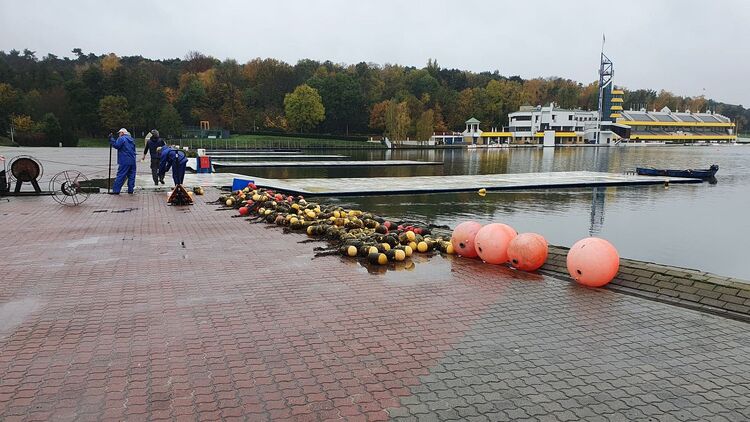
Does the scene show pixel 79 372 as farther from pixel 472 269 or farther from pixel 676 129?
pixel 676 129

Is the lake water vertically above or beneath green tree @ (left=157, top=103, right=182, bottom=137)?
beneath

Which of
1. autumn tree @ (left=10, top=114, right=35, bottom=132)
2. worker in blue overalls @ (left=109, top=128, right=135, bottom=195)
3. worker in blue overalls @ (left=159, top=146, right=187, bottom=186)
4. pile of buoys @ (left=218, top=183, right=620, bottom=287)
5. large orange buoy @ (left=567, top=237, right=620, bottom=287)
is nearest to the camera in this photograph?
large orange buoy @ (left=567, top=237, right=620, bottom=287)

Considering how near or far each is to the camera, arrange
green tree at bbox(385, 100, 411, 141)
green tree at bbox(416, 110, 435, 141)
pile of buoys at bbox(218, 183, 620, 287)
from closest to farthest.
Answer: pile of buoys at bbox(218, 183, 620, 287) → green tree at bbox(385, 100, 411, 141) → green tree at bbox(416, 110, 435, 141)

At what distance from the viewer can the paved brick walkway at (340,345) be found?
3.96m

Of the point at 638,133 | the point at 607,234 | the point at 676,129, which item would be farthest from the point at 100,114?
the point at 676,129

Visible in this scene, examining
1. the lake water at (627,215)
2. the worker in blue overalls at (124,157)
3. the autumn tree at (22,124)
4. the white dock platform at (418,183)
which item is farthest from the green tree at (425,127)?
the worker in blue overalls at (124,157)

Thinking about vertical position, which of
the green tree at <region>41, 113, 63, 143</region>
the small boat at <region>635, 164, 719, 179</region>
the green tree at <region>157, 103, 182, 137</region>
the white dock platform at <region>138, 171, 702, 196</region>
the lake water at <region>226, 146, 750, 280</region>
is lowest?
the lake water at <region>226, 146, 750, 280</region>

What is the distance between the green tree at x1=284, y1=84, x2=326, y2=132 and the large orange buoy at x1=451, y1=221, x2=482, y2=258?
8610cm

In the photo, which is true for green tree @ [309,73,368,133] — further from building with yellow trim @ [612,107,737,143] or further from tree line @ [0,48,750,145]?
building with yellow trim @ [612,107,737,143]

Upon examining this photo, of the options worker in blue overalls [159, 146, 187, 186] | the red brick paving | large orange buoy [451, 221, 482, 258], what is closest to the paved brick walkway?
the red brick paving

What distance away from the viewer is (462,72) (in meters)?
133

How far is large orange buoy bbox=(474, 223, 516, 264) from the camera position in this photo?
8367 millimetres

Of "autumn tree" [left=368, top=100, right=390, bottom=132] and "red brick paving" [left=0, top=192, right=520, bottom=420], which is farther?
"autumn tree" [left=368, top=100, right=390, bottom=132]

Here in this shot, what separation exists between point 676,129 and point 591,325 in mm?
149604
